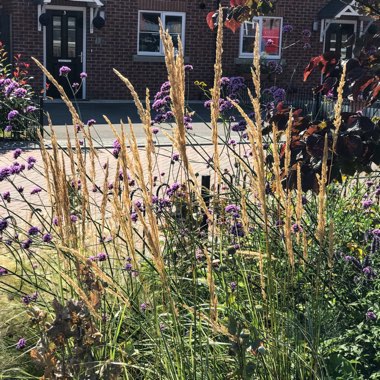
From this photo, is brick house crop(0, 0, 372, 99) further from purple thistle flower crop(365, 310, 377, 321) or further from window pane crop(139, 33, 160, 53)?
purple thistle flower crop(365, 310, 377, 321)

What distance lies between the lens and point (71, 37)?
20.9 meters

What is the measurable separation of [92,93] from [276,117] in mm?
17578

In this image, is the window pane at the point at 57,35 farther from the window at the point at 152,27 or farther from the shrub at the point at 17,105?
the window at the point at 152,27

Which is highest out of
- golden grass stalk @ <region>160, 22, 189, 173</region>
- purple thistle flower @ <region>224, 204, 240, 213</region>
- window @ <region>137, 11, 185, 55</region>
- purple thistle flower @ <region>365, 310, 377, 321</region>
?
window @ <region>137, 11, 185, 55</region>

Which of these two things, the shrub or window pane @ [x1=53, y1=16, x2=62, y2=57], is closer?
the shrub

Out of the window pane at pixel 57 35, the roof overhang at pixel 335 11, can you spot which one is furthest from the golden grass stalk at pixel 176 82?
the roof overhang at pixel 335 11

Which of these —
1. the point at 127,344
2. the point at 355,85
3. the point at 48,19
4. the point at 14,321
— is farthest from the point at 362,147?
the point at 48,19

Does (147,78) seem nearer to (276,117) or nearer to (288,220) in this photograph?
(276,117)

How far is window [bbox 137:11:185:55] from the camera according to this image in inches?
837

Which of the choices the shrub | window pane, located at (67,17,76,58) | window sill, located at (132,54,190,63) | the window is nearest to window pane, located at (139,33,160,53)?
the window

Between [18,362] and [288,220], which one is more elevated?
[288,220]

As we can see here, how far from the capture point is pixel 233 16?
4266mm

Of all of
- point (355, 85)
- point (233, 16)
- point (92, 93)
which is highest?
point (233, 16)

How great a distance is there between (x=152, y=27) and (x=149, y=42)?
0.45 meters
